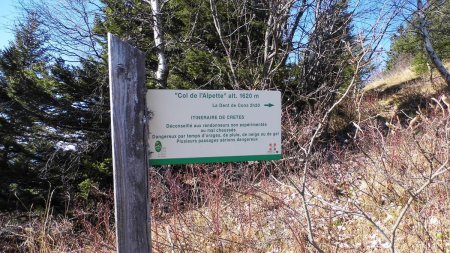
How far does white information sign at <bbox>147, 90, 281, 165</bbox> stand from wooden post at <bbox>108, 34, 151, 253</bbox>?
74mm

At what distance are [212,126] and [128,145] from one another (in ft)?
1.44

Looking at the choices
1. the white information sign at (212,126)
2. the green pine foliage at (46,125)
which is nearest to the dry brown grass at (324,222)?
the white information sign at (212,126)

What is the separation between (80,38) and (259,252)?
744cm

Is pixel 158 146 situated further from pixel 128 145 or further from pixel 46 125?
pixel 46 125

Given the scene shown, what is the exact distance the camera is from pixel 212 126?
2.09 metres

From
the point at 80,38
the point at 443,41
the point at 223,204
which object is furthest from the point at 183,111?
the point at 443,41

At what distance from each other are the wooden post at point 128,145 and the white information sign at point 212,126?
0.24 ft

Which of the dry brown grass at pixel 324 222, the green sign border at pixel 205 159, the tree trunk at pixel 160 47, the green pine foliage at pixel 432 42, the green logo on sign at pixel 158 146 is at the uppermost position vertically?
the green pine foliage at pixel 432 42

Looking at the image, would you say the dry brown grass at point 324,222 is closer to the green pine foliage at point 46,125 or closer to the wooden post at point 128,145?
the wooden post at point 128,145

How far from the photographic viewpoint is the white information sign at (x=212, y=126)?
6.58 feet

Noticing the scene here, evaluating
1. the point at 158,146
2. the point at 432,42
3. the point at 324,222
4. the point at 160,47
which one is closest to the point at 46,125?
the point at 160,47

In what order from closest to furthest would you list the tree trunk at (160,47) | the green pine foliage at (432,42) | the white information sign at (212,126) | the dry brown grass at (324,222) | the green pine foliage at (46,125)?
the white information sign at (212,126)
the dry brown grass at (324,222)
the green pine foliage at (46,125)
the tree trunk at (160,47)
the green pine foliage at (432,42)

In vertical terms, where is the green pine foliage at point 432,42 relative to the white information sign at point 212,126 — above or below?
above

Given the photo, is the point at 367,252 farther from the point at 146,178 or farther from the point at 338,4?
the point at 338,4
